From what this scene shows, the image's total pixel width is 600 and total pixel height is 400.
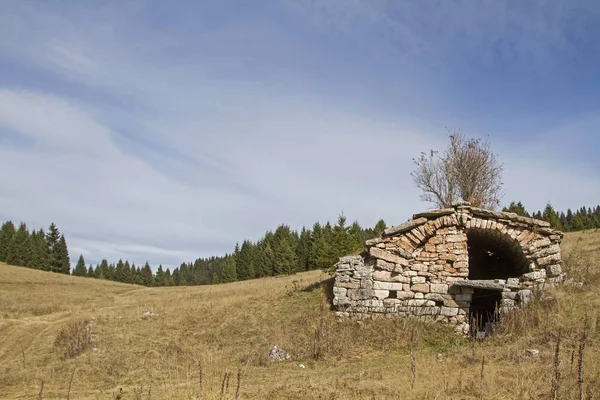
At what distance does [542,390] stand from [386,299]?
22.7ft

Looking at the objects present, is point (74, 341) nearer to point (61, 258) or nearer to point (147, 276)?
point (61, 258)

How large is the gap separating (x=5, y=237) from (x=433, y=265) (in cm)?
8985

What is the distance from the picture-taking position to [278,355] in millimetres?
10594

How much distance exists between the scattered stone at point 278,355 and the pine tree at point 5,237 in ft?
276

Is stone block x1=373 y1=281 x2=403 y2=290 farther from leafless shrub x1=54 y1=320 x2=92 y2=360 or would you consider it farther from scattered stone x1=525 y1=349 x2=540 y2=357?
leafless shrub x1=54 y1=320 x2=92 y2=360

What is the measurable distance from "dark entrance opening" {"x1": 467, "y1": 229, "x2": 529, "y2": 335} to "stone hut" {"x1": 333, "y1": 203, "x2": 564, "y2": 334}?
0.29 ft

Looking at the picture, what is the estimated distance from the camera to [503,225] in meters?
12.6

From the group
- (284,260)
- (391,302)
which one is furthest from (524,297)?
(284,260)

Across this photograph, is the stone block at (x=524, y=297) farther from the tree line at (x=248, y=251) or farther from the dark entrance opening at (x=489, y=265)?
the tree line at (x=248, y=251)

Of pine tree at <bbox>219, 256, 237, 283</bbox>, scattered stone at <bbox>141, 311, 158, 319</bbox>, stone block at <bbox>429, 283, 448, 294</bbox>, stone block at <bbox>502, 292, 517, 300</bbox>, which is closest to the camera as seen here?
stone block at <bbox>502, 292, 517, 300</bbox>

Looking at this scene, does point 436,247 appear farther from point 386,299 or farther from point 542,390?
point 542,390

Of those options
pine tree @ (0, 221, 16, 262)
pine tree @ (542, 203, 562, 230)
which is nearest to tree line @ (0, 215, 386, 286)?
pine tree @ (0, 221, 16, 262)

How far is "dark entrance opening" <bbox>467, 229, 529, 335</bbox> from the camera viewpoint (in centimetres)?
1260

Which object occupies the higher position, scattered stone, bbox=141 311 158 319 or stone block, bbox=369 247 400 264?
stone block, bbox=369 247 400 264
